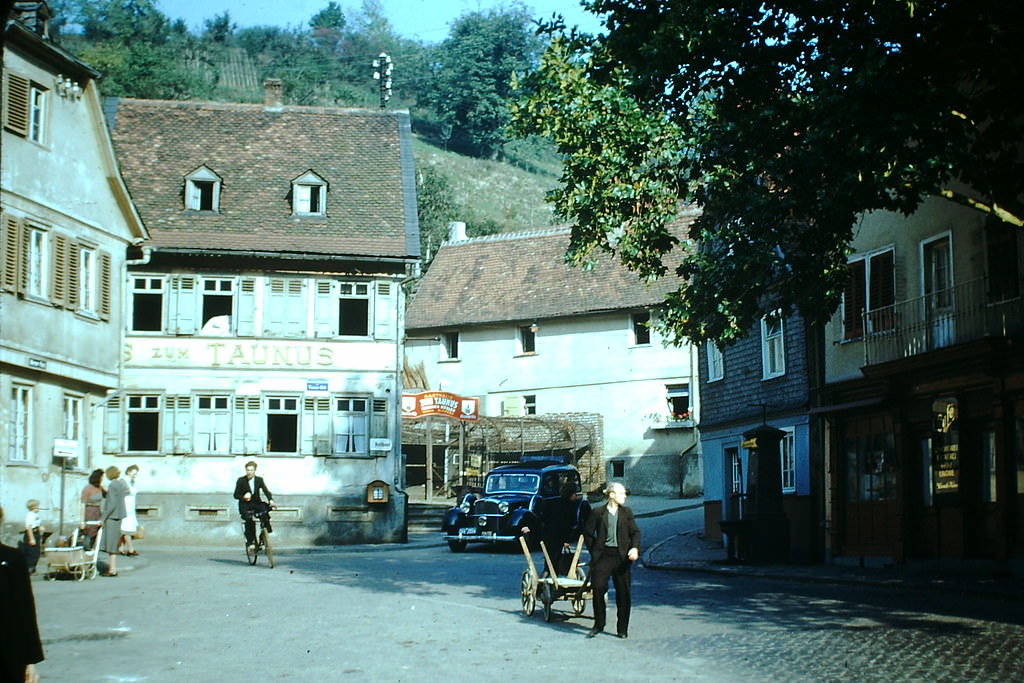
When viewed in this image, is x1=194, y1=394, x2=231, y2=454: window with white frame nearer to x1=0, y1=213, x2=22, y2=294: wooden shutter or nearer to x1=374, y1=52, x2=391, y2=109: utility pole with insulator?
x1=0, y1=213, x2=22, y2=294: wooden shutter

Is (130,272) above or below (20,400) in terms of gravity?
above

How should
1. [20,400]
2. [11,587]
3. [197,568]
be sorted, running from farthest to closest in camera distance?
[20,400]
[197,568]
[11,587]

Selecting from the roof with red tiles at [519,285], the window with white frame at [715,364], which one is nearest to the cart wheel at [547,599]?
the window with white frame at [715,364]

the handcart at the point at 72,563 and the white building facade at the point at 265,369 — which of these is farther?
the white building facade at the point at 265,369

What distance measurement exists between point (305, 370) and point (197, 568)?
10.5 meters

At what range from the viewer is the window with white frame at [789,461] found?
31.0m

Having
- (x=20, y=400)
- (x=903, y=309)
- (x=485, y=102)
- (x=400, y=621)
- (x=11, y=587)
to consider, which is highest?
(x=485, y=102)

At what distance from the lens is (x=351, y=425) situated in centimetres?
3447

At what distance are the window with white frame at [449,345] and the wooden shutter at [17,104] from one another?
99.8 feet

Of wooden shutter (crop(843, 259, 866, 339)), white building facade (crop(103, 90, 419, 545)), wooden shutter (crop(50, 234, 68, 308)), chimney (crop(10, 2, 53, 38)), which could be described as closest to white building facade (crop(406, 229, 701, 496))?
white building facade (crop(103, 90, 419, 545))

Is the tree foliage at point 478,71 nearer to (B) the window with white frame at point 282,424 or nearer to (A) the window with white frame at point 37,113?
(B) the window with white frame at point 282,424

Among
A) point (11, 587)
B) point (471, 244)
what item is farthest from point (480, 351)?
point (11, 587)

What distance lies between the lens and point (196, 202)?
35781 mm

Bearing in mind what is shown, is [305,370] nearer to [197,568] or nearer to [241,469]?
[241,469]
